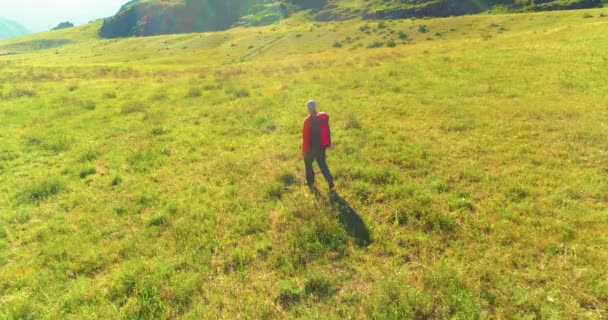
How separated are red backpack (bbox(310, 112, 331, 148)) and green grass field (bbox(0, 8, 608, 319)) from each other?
163cm

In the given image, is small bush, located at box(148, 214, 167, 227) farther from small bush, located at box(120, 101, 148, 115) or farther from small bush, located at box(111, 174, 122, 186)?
small bush, located at box(120, 101, 148, 115)

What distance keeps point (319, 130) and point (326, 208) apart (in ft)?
7.52

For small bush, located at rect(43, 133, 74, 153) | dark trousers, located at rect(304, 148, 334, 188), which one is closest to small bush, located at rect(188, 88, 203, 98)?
small bush, located at rect(43, 133, 74, 153)

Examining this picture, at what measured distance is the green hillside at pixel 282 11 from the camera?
115000mm

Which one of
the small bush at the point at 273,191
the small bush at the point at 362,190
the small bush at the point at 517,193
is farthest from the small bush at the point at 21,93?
the small bush at the point at 517,193

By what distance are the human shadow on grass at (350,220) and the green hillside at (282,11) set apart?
11776 centimetres

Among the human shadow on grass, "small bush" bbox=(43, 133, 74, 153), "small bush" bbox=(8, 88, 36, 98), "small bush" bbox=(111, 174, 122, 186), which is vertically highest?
"small bush" bbox=(8, 88, 36, 98)

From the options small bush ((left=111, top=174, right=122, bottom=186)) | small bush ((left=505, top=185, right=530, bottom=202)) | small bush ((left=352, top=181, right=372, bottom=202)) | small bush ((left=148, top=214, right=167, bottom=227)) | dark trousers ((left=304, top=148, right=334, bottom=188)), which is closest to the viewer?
small bush ((left=505, top=185, right=530, bottom=202))

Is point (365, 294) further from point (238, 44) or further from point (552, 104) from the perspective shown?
point (238, 44)

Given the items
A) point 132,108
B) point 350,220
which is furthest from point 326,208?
point 132,108

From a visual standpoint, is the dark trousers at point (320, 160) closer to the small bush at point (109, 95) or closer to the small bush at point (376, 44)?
the small bush at point (109, 95)

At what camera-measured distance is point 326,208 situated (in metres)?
9.34

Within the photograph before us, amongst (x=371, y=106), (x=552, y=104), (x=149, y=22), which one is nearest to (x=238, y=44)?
(x=371, y=106)

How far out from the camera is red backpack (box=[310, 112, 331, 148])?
991 centimetres
